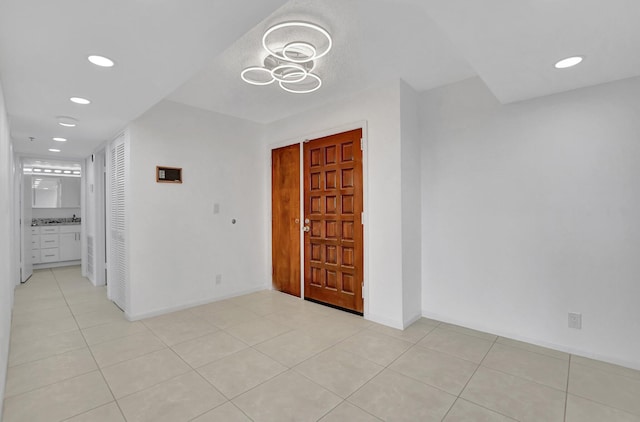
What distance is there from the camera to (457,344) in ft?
9.02

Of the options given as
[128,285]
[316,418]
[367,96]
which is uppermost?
[367,96]

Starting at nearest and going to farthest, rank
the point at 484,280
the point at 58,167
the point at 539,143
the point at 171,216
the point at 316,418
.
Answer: the point at 316,418, the point at 539,143, the point at 484,280, the point at 171,216, the point at 58,167

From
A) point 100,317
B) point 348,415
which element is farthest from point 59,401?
point 348,415

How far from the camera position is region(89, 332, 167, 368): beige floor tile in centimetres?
252

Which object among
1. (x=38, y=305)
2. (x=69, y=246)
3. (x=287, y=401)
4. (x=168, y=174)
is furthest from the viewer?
(x=69, y=246)

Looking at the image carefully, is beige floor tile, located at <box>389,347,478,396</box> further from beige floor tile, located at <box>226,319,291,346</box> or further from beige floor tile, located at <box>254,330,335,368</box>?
beige floor tile, located at <box>226,319,291,346</box>

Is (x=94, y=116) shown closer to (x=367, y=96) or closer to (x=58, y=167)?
(x=367, y=96)

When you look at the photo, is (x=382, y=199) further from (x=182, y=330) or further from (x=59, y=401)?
(x=59, y=401)

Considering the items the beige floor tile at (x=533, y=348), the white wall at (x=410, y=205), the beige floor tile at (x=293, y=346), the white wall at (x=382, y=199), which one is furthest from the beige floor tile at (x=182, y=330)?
the beige floor tile at (x=533, y=348)

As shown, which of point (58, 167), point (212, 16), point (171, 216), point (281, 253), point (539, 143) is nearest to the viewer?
point (212, 16)

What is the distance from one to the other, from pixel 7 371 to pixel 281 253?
2.84 metres

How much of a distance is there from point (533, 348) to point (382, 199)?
1877mm

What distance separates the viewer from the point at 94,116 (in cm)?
314

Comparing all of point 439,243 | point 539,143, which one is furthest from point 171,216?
point 539,143
